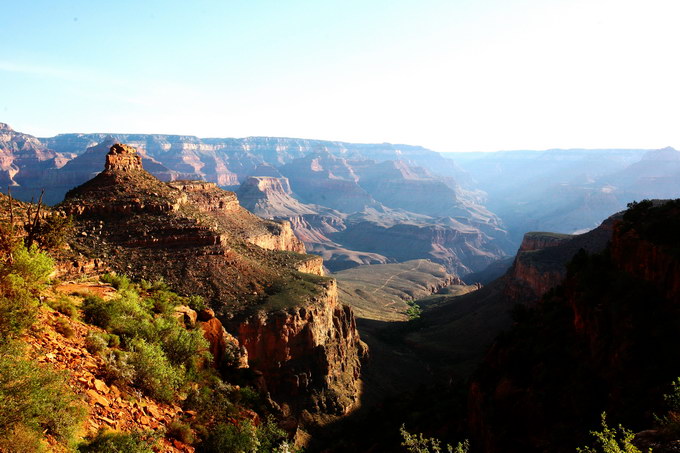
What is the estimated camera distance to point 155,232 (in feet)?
149

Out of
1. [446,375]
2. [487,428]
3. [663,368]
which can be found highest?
[663,368]

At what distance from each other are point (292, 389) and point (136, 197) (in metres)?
26.1

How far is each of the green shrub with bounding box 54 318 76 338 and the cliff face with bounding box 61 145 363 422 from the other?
22.5 metres

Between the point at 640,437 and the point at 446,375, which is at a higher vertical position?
the point at 640,437

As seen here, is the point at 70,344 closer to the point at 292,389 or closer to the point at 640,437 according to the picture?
the point at 640,437

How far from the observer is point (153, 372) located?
614 inches

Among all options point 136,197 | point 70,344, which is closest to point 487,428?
point 70,344

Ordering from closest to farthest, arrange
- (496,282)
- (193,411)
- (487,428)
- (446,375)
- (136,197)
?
→ (193,411) < (487,428) < (136,197) < (446,375) < (496,282)

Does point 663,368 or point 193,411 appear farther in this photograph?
point 663,368

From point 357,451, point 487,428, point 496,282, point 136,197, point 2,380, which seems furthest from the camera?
point 496,282

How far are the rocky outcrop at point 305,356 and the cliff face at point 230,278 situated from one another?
0.10 m

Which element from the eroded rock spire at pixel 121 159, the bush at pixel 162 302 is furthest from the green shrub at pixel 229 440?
the eroded rock spire at pixel 121 159

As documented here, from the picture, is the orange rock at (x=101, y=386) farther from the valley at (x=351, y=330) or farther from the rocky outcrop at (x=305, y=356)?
the rocky outcrop at (x=305, y=356)

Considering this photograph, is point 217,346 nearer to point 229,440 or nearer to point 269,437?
point 269,437
